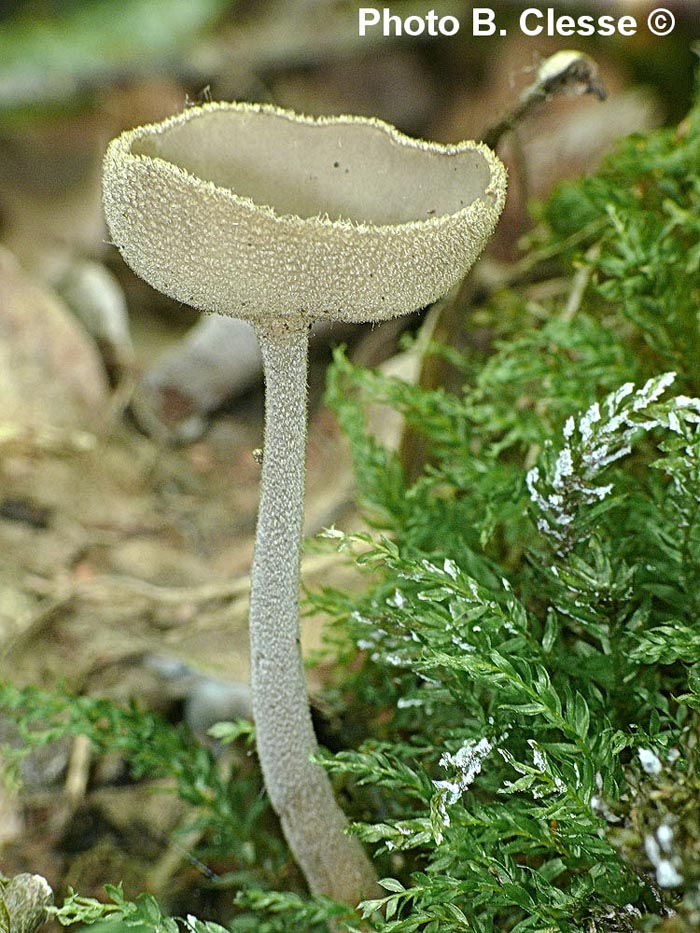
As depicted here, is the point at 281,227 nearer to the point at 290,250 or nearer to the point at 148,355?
the point at 290,250

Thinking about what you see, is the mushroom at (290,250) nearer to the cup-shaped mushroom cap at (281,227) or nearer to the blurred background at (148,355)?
the cup-shaped mushroom cap at (281,227)

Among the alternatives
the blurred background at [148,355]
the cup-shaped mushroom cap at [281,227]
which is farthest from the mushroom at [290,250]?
the blurred background at [148,355]

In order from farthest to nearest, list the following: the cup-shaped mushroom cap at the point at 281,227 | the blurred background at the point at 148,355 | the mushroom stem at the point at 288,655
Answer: the blurred background at the point at 148,355
the mushroom stem at the point at 288,655
the cup-shaped mushroom cap at the point at 281,227

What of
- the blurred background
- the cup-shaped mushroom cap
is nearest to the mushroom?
the cup-shaped mushroom cap

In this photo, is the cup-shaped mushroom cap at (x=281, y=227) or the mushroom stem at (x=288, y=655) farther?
the mushroom stem at (x=288, y=655)

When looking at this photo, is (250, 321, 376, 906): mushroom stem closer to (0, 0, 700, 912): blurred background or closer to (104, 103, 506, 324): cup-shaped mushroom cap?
(104, 103, 506, 324): cup-shaped mushroom cap

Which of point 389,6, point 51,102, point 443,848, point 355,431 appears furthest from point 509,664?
point 389,6

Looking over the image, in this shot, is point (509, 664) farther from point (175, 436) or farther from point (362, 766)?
point (175, 436)

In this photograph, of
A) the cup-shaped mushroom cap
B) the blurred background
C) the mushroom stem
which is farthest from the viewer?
the blurred background
